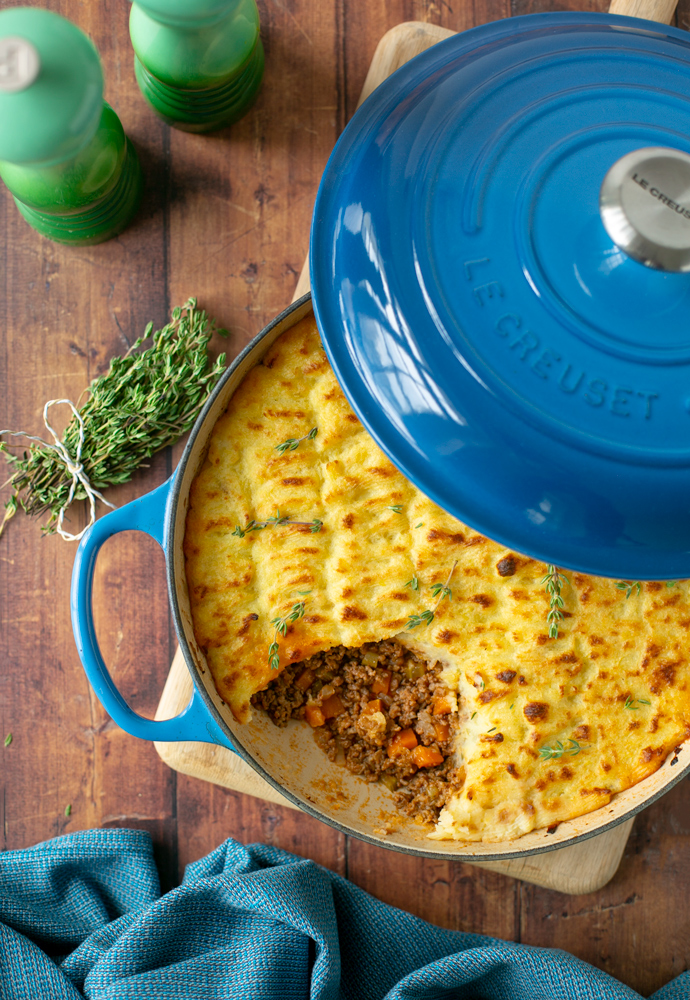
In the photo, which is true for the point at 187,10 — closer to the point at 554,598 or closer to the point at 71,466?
the point at 71,466

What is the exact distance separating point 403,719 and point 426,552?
1.73ft

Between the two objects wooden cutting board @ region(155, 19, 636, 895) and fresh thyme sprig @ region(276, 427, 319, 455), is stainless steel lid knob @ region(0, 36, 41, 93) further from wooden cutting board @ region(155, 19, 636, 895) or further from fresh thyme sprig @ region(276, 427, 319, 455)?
fresh thyme sprig @ region(276, 427, 319, 455)

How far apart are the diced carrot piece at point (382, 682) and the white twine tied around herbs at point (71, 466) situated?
99cm

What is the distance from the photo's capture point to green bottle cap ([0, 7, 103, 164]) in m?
1.58

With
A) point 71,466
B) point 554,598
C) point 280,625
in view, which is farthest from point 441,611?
point 71,466

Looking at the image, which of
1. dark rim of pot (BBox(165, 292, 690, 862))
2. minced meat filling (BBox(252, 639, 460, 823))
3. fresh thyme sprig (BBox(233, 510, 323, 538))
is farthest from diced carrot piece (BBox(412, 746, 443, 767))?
fresh thyme sprig (BBox(233, 510, 323, 538))

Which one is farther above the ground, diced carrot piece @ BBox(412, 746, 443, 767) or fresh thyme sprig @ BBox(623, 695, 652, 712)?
fresh thyme sprig @ BBox(623, 695, 652, 712)

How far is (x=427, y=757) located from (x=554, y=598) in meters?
0.60

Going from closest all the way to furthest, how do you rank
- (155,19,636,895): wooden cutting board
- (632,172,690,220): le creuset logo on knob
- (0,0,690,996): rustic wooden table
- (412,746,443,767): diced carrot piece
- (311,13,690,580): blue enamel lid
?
(632,172,690,220): le creuset logo on knob, (311,13,690,580): blue enamel lid, (412,746,443,767): diced carrot piece, (155,19,636,895): wooden cutting board, (0,0,690,996): rustic wooden table

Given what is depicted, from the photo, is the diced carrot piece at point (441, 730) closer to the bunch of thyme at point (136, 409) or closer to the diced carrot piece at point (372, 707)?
the diced carrot piece at point (372, 707)

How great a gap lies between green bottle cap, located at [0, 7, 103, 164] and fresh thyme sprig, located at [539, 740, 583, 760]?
1.96 m

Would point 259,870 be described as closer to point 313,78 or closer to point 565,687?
point 565,687

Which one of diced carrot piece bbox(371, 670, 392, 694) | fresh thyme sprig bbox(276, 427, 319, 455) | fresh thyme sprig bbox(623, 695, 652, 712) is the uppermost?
fresh thyme sprig bbox(276, 427, 319, 455)

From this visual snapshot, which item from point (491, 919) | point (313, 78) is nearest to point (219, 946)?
point (491, 919)
